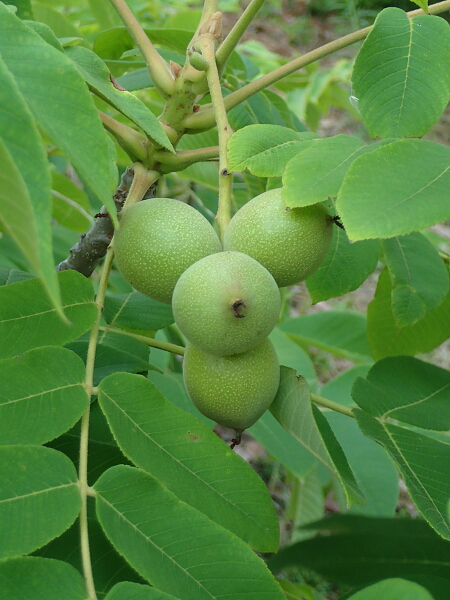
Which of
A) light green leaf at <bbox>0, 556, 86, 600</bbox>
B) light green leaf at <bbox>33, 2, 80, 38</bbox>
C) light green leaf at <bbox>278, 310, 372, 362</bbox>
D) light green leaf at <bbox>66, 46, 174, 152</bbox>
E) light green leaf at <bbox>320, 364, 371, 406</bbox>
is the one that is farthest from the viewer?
light green leaf at <bbox>278, 310, 372, 362</bbox>

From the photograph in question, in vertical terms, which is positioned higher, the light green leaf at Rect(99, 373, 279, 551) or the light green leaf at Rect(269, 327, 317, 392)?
the light green leaf at Rect(99, 373, 279, 551)

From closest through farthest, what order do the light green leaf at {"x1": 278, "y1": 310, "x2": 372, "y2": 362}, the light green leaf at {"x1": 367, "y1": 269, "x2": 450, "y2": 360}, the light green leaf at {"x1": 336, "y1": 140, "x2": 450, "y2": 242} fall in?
1. the light green leaf at {"x1": 336, "y1": 140, "x2": 450, "y2": 242}
2. the light green leaf at {"x1": 367, "y1": 269, "x2": 450, "y2": 360}
3. the light green leaf at {"x1": 278, "y1": 310, "x2": 372, "y2": 362}

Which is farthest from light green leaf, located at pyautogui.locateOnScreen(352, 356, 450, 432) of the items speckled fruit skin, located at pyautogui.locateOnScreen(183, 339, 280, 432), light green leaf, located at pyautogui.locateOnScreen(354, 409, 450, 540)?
speckled fruit skin, located at pyautogui.locateOnScreen(183, 339, 280, 432)

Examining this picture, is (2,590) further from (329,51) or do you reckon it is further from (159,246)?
(329,51)

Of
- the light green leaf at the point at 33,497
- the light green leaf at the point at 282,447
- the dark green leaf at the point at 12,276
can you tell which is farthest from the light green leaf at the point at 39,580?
the light green leaf at the point at 282,447

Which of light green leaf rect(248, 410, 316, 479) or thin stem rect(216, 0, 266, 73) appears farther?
light green leaf rect(248, 410, 316, 479)

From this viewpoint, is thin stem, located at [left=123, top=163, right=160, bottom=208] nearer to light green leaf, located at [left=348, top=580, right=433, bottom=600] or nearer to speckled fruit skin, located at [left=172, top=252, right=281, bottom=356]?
speckled fruit skin, located at [left=172, top=252, right=281, bottom=356]

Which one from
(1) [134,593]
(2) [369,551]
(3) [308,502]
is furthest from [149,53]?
(3) [308,502]
